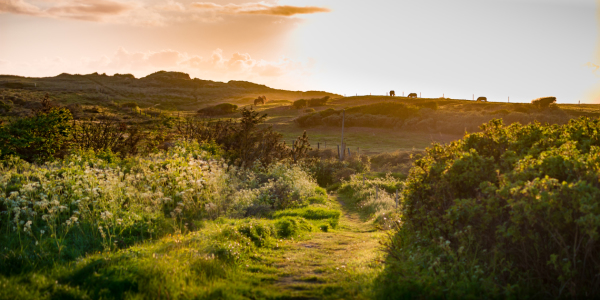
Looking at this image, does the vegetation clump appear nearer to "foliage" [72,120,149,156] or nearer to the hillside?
the hillside

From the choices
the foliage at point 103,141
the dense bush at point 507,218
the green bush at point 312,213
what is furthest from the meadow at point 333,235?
the foliage at point 103,141

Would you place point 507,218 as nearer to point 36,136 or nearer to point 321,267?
point 321,267

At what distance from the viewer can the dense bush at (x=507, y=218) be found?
439 cm

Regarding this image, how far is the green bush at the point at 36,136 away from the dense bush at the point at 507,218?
36.1 feet

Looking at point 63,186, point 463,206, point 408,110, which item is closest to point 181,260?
point 463,206

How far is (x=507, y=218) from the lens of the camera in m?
5.16

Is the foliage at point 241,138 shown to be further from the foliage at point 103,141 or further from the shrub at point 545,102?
the shrub at point 545,102

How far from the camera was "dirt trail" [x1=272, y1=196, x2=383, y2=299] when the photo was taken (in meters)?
5.59

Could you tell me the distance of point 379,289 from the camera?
18.0 feet

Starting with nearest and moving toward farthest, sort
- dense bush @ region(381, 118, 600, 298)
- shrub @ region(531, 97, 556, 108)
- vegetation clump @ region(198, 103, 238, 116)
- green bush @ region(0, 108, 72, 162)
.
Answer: dense bush @ region(381, 118, 600, 298)
green bush @ region(0, 108, 72, 162)
shrub @ region(531, 97, 556, 108)
vegetation clump @ region(198, 103, 238, 116)

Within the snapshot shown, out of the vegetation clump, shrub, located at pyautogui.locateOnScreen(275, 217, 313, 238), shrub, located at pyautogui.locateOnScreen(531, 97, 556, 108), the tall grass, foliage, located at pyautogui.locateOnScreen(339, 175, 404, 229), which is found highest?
shrub, located at pyautogui.locateOnScreen(531, 97, 556, 108)

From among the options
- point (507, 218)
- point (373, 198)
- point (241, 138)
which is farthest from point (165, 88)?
point (507, 218)

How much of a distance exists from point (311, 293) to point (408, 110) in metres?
66.1

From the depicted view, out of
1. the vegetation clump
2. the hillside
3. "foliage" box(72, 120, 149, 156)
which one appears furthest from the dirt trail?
the hillside
